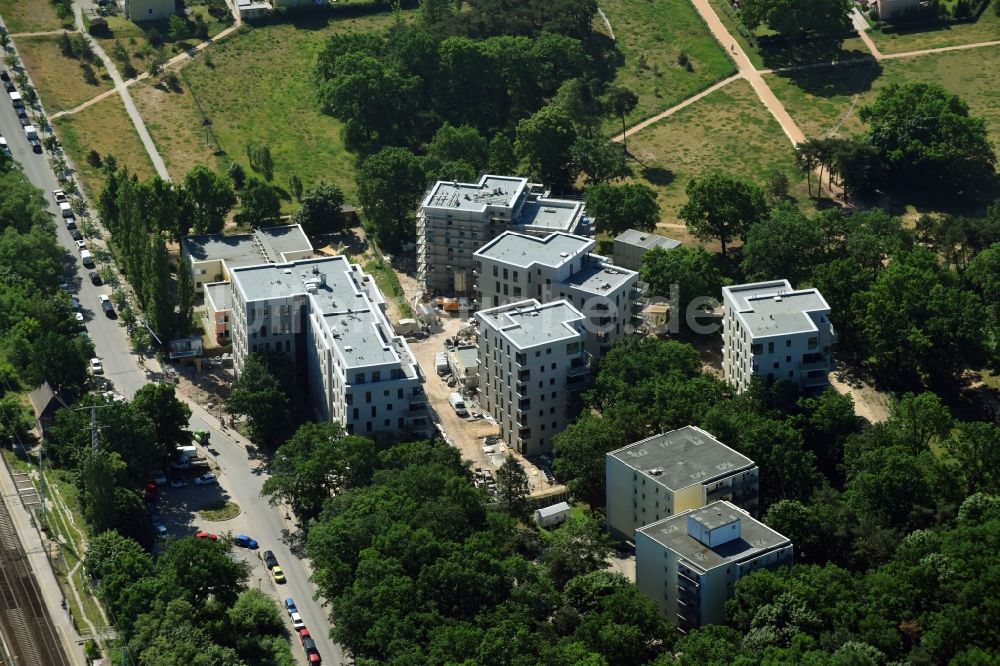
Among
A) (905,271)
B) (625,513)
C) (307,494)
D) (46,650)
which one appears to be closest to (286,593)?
(307,494)

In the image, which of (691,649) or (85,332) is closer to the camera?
(691,649)

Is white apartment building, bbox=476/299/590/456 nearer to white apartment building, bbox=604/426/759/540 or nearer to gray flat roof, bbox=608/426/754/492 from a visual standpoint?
white apartment building, bbox=604/426/759/540

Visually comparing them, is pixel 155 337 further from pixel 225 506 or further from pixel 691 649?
pixel 691 649

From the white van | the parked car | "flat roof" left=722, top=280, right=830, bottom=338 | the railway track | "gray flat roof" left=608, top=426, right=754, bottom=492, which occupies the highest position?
"flat roof" left=722, top=280, right=830, bottom=338

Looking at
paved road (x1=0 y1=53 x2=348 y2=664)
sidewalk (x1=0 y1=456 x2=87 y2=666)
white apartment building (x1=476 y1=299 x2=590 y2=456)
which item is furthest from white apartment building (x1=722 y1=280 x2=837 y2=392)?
sidewalk (x1=0 y1=456 x2=87 y2=666)

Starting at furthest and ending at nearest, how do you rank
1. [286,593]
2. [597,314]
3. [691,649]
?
[597,314] → [286,593] → [691,649]
